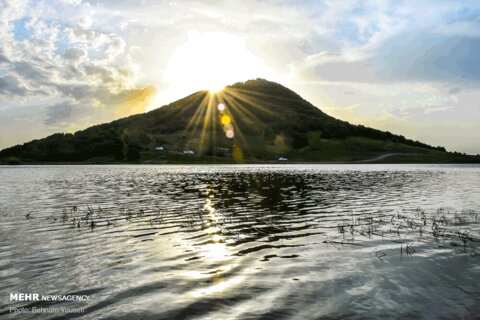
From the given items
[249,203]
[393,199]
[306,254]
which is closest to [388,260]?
[306,254]

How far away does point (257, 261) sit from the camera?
17266 millimetres

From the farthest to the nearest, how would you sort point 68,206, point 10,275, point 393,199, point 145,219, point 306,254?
1. point 393,199
2. point 68,206
3. point 145,219
4. point 306,254
5. point 10,275

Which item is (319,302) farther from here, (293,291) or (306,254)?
(306,254)

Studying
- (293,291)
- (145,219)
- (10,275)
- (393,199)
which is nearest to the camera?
(293,291)

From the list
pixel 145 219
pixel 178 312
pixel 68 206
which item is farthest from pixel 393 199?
pixel 178 312

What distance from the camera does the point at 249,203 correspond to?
134 ft

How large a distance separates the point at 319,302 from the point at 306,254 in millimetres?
6412

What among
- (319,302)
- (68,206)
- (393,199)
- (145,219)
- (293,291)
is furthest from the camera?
(393,199)

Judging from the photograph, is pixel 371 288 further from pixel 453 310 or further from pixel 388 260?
pixel 388 260

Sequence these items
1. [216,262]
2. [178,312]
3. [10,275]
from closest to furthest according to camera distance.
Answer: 1. [178,312]
2. [10,275]
3. [216,262]

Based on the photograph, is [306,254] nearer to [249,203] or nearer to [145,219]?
[145,219]

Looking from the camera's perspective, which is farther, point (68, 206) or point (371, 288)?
point (68, 206)

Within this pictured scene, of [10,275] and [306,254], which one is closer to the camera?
[10,275]

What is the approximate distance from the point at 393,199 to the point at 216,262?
110 ft
